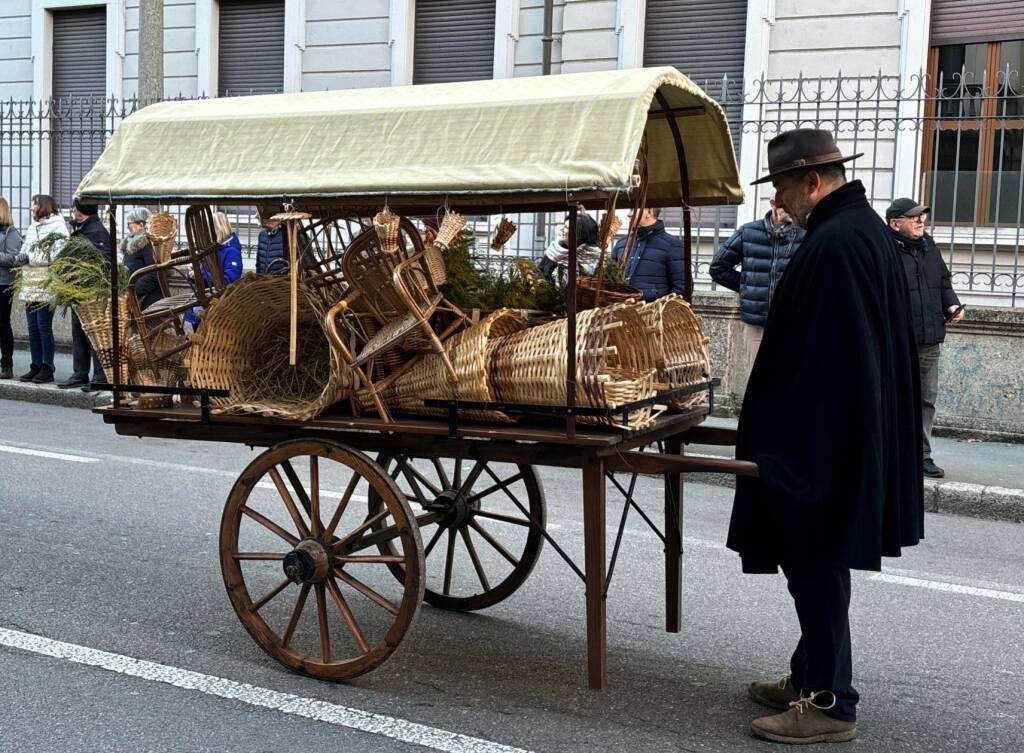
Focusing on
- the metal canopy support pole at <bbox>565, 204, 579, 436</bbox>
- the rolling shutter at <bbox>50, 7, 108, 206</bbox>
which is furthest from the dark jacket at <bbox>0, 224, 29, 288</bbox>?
the metal canopy support pole at <bbox>565, 204, 579, 436</bbox>

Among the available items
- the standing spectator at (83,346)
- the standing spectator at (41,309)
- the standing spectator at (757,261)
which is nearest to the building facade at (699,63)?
the standing spectator at (757,261)

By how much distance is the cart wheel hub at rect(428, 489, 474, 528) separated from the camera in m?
5.29

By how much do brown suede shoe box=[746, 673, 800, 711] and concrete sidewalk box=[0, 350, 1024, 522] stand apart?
13.5ft

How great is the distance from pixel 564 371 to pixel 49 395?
907cm

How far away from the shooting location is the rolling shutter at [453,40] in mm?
15172

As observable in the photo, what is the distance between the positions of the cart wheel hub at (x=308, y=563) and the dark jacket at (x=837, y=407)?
4.90ft

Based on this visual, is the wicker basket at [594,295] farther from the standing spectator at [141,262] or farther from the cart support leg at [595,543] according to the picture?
the standing spectator at [141,262]

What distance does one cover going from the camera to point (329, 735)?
397 centimetres

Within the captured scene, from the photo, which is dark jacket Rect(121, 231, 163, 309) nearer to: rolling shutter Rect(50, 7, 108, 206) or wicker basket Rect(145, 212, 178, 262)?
wicker basket Rect(145, 212, 178, 262)

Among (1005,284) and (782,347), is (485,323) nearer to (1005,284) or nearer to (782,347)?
(782,347)

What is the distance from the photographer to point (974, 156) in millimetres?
10602

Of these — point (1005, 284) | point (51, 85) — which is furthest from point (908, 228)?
point (51, 85)

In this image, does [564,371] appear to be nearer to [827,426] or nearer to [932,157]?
[827,426]

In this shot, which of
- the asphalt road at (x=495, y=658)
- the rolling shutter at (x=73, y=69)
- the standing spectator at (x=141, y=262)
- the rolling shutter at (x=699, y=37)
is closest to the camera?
the asphalt road at (x=495, y=658)
